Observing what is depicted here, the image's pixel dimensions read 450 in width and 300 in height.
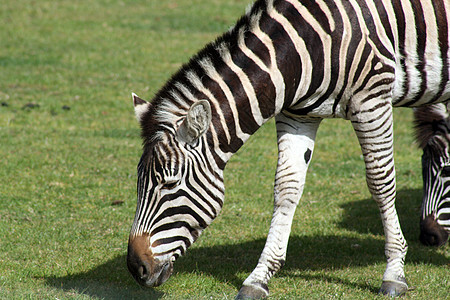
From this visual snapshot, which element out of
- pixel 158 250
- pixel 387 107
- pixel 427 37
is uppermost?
pixel 427 37

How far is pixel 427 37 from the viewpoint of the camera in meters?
5.90

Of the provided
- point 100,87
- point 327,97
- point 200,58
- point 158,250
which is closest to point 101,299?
point 158,250

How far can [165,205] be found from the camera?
499cm

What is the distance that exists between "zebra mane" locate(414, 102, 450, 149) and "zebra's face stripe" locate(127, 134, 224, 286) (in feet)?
12.4

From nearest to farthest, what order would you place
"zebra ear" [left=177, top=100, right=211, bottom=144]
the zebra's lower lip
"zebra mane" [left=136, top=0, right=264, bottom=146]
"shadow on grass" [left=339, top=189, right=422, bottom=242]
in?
"zebra ear" [left=177, top=100, right=211, bottom=144]
the zebra's lower lip
"zebra mane" [left=136, top=0, right=264, bottom=146]
"shadow on grass" [left=339, top=189, right=422, bottom=242]

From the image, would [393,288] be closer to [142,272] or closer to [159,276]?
[159,276]

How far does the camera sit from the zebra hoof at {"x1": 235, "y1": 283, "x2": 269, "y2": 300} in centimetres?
569

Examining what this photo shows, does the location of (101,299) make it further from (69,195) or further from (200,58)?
(69,195)

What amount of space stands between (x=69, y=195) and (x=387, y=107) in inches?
214

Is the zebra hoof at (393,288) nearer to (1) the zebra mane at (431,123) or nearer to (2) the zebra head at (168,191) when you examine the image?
(2) the zebra head at (168,191)

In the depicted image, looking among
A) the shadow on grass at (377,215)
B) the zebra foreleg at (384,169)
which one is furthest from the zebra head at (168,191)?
the shadow on grass at (377,215)

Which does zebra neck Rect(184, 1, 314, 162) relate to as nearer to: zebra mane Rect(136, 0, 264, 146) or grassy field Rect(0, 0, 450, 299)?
zebra mane Rect(136, 0, 264, 146)

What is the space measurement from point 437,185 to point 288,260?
2084 mm

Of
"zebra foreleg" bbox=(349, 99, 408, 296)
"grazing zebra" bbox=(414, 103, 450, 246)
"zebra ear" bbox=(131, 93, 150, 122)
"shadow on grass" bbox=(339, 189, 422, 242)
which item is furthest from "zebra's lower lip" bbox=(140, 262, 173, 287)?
"shadow on grass" bbox=(339, 189, 422, 242)
